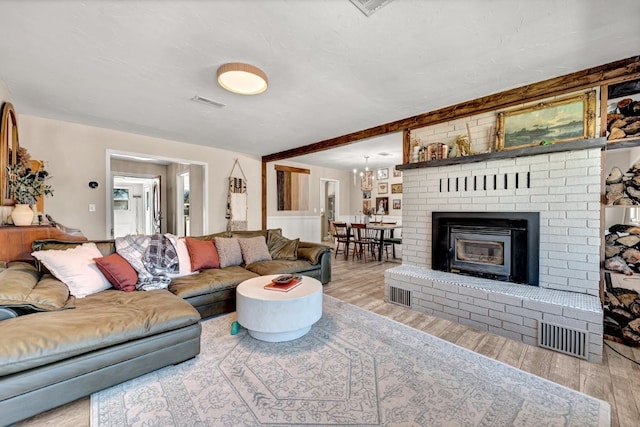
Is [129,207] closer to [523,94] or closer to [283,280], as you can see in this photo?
[283,280]

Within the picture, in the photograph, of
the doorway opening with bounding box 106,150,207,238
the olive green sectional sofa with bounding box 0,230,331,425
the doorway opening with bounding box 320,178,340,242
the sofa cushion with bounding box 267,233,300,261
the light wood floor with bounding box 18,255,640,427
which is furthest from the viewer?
the doorway opening with bounding box 320,178,340,242

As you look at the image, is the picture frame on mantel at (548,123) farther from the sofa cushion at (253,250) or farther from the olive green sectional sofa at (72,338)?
the olive green sectional sofa at (72,338)

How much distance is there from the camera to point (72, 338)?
1507 millimetres

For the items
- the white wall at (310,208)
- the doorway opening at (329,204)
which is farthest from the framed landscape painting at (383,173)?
the doorway opening at (329,204)

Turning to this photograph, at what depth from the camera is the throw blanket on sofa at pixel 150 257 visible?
260 cm

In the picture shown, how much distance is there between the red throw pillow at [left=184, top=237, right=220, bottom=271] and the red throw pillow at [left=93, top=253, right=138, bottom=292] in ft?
2.29

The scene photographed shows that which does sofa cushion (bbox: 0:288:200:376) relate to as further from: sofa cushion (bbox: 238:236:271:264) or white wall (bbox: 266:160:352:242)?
white wall (bbox: 266:160:352:242)

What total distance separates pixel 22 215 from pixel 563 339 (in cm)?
495

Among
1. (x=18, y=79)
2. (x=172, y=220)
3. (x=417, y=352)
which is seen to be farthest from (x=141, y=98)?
(x=172, y=220)

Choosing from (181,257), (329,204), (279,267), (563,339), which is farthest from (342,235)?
(563,339)

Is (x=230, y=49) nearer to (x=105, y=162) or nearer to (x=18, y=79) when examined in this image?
(x=18, y=79)

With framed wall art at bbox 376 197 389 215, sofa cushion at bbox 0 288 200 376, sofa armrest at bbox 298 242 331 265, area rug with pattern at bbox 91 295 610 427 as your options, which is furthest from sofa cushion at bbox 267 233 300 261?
framed wall art at bbox 376 197 389 215

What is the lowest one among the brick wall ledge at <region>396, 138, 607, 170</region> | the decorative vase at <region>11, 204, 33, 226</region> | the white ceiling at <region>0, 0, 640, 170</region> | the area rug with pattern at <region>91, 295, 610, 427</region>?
the area rug with pattern at <region>91, 295, 610, 427</region>

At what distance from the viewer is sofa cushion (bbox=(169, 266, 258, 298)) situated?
2.58m
